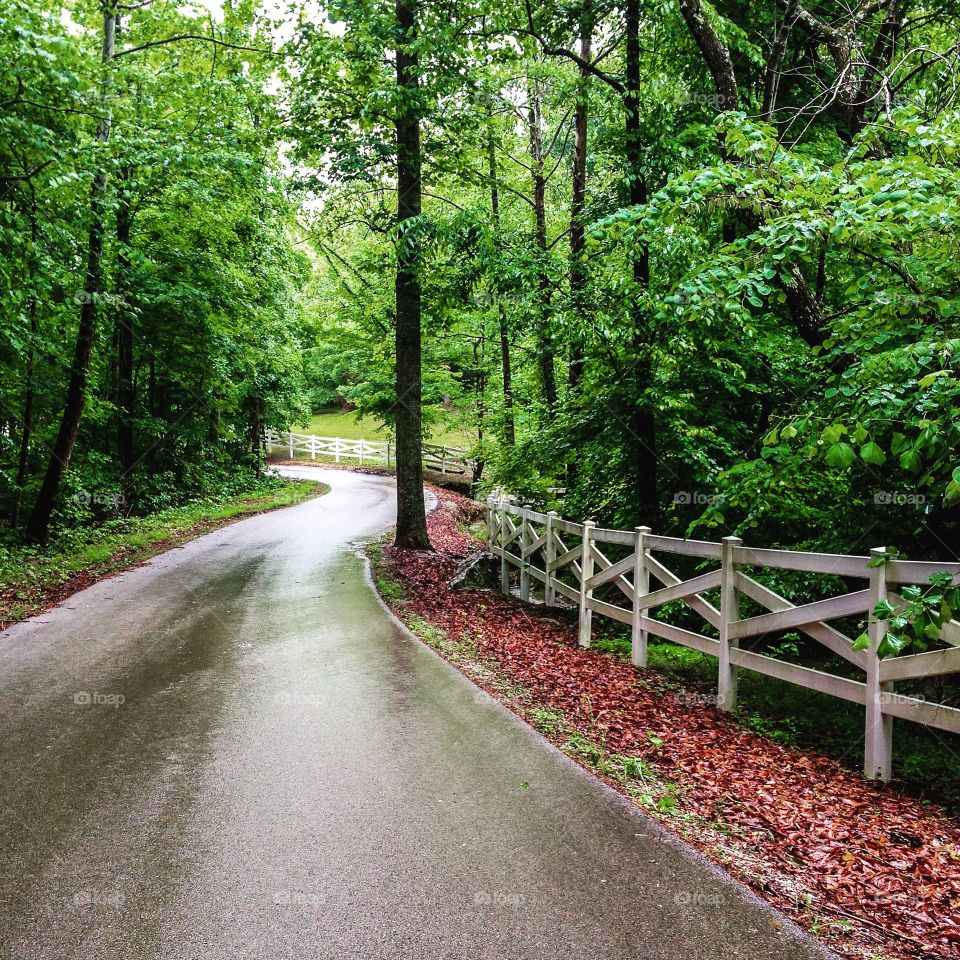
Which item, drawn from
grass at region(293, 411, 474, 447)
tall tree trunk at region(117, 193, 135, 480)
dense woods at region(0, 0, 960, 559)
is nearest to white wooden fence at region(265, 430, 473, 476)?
grass at region(293, 411, 474, 447)

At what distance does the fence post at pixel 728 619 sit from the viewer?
566 cm

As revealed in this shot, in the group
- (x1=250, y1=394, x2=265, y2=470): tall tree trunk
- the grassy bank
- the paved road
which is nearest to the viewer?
the paved road

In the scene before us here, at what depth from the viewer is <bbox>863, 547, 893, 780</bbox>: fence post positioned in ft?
14.1

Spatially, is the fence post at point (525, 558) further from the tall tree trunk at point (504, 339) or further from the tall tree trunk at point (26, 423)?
the tall tree trunk at point (26, 423)

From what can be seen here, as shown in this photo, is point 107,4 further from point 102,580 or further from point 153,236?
point 102,580

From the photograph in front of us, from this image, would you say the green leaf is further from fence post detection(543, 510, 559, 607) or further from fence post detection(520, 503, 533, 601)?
fence post detection(520, 503, 533, 601)

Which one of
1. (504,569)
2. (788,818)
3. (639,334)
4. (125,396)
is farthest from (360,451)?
(788,818)

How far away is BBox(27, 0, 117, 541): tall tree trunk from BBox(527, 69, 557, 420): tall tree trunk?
7.98m

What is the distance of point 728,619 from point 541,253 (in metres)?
5.93

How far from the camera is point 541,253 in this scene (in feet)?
30.9

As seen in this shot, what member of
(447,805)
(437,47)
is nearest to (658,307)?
(447,805)

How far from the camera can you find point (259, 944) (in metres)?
2.92

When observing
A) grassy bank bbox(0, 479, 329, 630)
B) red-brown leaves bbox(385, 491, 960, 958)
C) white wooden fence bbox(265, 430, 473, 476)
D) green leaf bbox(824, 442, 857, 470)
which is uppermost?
white wooden fence bbox(265, 430, 473, 476)

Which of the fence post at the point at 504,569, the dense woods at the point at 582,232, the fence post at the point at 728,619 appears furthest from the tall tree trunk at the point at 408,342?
the fence post at the point at 728,619
